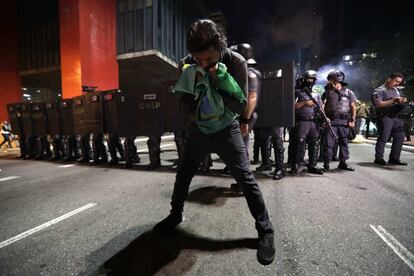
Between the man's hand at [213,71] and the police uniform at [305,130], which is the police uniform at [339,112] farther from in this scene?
the man's hand at [213,71]

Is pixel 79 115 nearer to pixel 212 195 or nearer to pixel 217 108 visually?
pixel 212 195

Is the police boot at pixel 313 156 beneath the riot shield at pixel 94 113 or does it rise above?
beneath

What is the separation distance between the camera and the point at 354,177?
426 cm

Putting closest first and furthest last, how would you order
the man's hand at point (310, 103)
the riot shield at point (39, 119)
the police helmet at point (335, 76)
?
1. the man's hand at point (310, 103)
2. the police helmet at point (335, 76)
3. the riot shield at point (39, 119)

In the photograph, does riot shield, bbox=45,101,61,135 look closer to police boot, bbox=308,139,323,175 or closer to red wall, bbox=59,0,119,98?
red wall, bbox=59,0,119,98

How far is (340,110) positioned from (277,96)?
6.17ft

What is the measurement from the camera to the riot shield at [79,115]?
6.10 meters

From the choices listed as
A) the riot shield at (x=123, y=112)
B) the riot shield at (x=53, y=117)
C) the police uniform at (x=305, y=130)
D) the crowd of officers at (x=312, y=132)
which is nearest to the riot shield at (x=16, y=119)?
the riot shield at (x=53, y=117)

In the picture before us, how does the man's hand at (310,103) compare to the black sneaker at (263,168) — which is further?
the black sneaker at (263,168)

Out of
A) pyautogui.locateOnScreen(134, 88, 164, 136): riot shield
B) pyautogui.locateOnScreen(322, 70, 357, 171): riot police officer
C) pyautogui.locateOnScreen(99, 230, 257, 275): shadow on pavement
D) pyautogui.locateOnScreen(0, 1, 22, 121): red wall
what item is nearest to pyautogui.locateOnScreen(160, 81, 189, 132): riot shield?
pyautogui.locateOnScreen(134, 88, 164, 136): riot shield

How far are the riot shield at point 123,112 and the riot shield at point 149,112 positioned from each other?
0.47 feet

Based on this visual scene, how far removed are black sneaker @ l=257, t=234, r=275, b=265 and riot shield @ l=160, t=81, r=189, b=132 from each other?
133 inches

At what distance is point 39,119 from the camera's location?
7.21 meters

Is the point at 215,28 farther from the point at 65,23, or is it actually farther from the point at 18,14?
the point at 18,14
